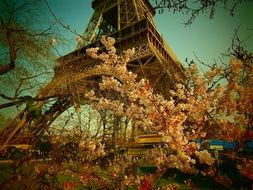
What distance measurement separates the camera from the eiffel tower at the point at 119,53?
29.3 ft

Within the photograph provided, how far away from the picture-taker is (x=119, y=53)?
2044 cm

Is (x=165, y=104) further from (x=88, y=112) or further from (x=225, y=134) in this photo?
(x=88, y=112)

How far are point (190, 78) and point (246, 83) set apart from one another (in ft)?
4.18

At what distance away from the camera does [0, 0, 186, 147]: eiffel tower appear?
8.94 m

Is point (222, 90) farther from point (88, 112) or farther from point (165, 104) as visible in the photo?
point (88, 112)

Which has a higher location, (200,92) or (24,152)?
(200,92)

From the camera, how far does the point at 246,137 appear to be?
4184 millimetres

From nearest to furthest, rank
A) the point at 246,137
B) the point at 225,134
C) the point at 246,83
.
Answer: the point at 246,137, the point at 225,134, the point at 246,83

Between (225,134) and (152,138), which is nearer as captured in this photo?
(225,134)

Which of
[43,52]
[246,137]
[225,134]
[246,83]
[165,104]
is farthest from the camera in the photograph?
[43,52]

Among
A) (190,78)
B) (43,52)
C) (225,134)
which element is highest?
(43,52)

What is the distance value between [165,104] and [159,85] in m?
8.24

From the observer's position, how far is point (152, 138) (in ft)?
60.0

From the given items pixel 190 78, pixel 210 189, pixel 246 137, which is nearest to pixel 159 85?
pixel 210 189
